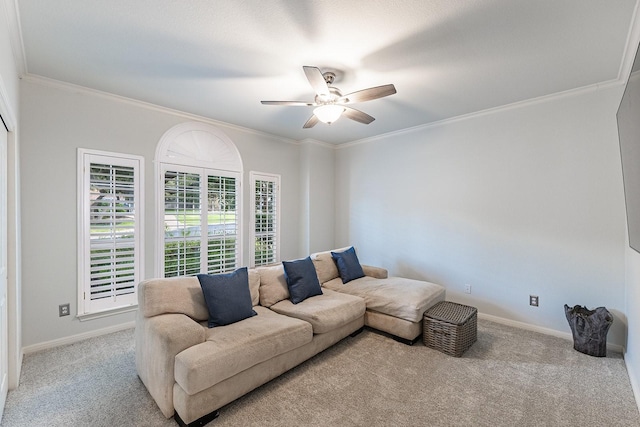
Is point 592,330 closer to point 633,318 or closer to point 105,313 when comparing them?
point 633,318

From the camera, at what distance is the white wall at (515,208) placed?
2.94 meters

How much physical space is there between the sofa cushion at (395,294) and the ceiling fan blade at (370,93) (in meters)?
2.04

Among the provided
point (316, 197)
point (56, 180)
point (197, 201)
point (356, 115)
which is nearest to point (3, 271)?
point (56, 180)

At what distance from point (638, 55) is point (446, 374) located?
2.43 meters

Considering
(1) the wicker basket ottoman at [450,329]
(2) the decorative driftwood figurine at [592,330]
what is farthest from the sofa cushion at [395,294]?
(2) the decorative driftwood figurine at [592,330]

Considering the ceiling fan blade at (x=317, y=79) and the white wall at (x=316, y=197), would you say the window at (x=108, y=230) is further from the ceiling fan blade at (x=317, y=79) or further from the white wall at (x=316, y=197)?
the white wall at (x=316, y=197)

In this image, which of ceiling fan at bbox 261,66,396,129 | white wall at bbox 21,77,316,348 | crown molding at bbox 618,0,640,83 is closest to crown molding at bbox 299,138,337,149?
ceiling fan at bbox 261,66,396,129

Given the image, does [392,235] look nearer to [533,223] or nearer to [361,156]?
[361,156]

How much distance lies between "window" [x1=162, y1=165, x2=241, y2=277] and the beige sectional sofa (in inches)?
51.8

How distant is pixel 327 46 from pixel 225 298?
2.20 metres

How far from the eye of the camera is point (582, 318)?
275 centimetres

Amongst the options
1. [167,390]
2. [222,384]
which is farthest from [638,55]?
[167,390]

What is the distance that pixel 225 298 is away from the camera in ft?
7.87

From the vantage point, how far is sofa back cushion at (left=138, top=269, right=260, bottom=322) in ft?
7.25
